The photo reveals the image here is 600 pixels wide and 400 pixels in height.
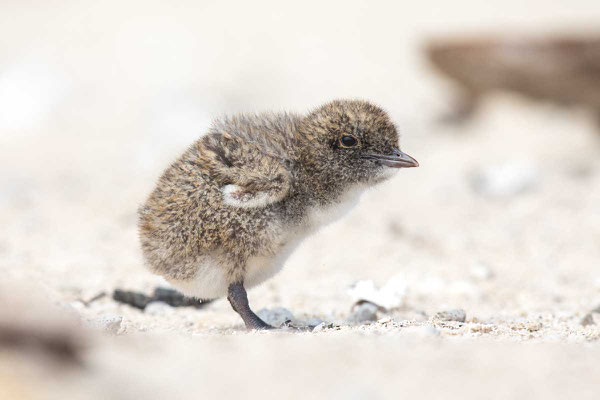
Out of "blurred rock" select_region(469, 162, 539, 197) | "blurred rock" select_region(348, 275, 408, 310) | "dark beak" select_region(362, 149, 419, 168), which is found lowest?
"blurred rock" select_region(348, 275, 408, 310)

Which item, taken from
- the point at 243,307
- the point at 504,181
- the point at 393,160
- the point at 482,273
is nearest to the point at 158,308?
the point at 243,307

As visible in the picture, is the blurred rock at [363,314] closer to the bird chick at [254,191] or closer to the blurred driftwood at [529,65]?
the bird chick at [254,191]

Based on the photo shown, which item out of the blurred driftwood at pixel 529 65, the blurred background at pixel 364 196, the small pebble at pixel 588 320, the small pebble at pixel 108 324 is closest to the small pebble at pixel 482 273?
the blurred background at pixel 364 196

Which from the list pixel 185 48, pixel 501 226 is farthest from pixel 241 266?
pixel 185 48

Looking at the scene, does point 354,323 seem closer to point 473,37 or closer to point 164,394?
point 164,394

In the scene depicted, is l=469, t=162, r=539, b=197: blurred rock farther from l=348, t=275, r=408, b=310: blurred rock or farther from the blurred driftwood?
l=348, t=275, r=408, b=310: blurred rock

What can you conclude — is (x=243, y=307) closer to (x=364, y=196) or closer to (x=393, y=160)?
(x=393, y=160)

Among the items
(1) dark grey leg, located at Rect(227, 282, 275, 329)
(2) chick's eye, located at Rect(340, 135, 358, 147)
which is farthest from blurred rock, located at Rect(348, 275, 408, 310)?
(2) chick's eye, located at Rect(340, 135, 358, 147)
